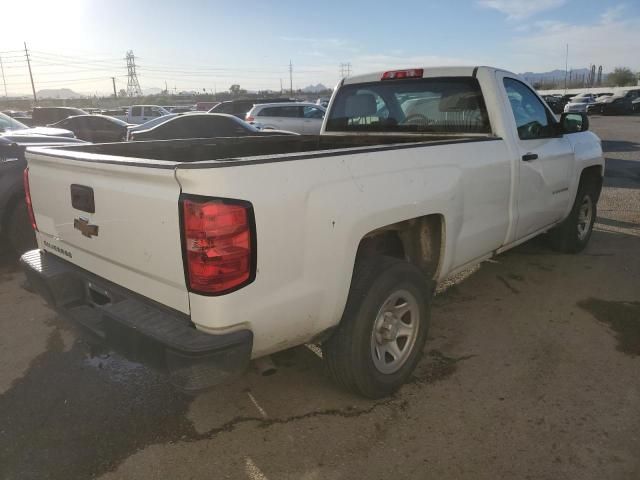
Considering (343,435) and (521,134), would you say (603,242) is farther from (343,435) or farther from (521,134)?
(343,435)

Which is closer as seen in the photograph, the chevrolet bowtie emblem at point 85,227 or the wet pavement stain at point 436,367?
the chevrolet bowtie emblem at point 85,227

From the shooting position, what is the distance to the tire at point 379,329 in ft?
8.83

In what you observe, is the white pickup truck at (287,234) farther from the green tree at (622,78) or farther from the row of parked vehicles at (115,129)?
the green tree at (622,78)

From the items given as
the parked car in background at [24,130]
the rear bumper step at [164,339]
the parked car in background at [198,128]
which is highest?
the parked car in background at [24,130]

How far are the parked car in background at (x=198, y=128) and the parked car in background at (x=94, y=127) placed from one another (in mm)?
5644

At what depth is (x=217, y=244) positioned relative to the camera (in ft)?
6.73

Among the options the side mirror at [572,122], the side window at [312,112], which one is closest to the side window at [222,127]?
the side window at [312,112]

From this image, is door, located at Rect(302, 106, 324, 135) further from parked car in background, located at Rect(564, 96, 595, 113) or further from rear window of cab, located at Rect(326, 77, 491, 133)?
parked car in background, located at Rect(564, 96, 595, 113)

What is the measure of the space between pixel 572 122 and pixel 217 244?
4139 mm

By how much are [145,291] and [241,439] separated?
94cm

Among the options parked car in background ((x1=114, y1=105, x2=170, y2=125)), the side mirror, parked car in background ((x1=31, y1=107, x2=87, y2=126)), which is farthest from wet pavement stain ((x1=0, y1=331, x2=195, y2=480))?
parked car in background ((x1=114, y1=105, x2=170, y2=125))

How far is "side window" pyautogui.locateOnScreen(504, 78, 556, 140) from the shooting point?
13.5 feet

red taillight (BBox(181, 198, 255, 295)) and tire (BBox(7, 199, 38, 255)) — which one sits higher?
red taillight (BBox(181, 198, 255, 295))

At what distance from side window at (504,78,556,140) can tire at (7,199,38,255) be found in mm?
4902
